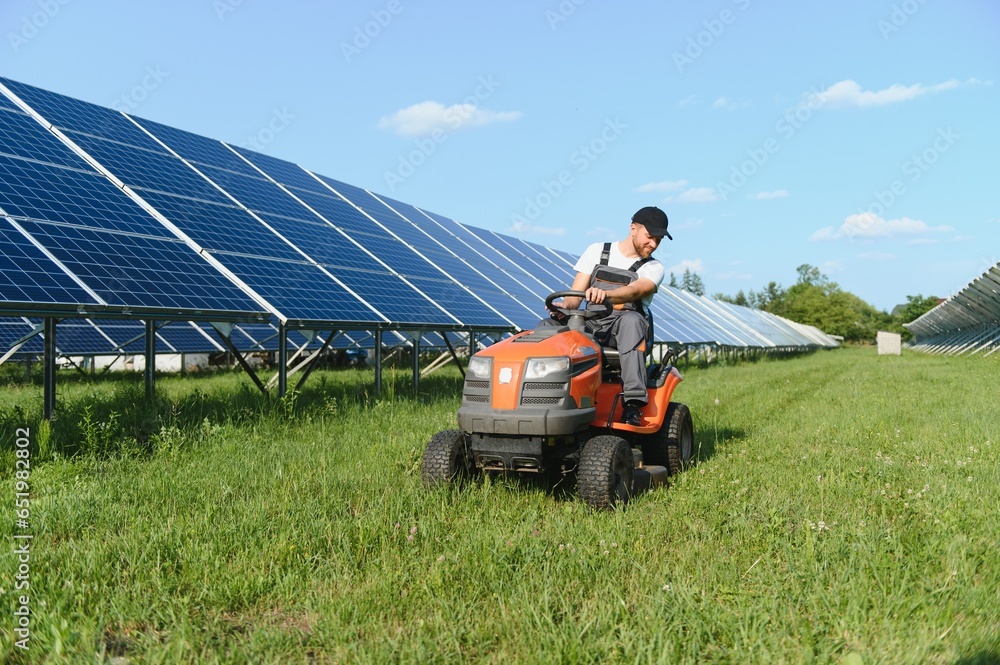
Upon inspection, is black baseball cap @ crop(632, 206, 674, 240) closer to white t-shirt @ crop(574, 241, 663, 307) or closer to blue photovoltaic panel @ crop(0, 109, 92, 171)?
white t-shirt @ crop(574, 241, 663, 307)

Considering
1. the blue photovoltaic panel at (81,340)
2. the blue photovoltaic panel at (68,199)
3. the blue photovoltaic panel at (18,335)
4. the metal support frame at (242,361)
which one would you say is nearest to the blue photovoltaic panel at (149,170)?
the blue photovoltaic panel at (68,199)

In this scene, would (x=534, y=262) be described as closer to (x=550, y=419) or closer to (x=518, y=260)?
(x=518, y=260)

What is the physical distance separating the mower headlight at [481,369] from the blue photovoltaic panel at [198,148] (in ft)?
27.0

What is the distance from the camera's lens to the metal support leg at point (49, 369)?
581cm

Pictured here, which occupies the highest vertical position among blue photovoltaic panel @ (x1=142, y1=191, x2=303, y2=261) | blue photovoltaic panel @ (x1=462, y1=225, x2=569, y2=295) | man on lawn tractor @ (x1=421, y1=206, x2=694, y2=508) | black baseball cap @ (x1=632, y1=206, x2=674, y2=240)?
blue photovoltaic panel @ (x1=462, y1=225, x2=569, y2=295)

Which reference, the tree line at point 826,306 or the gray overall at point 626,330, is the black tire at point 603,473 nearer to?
the gray overall at point 626,330

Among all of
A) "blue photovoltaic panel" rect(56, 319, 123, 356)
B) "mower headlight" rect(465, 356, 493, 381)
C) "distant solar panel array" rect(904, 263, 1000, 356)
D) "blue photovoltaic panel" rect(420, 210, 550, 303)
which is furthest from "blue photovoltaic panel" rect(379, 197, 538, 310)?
"distant solar panel array" rect(904, 263, 1000, 356)

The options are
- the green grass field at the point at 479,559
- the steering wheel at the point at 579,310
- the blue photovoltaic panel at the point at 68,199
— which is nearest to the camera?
the green grass field at the point at 479,559

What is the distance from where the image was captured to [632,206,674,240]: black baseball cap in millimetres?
4992

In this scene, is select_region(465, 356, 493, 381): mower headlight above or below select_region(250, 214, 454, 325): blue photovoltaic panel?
below

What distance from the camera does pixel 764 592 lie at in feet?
9.82

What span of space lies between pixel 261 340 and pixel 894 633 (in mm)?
14752

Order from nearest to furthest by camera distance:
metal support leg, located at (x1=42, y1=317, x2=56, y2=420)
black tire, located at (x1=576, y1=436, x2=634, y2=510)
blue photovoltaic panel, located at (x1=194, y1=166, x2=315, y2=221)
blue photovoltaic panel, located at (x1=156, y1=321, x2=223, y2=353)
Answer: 1. black tire, located at (x1=576, y1=436, x2=634, y2=510)
2. metal support leg, located at (x1=42, y1=317, x2=56, y2=420)
3. blue photovoltaic panel, located at (x1=194, y1=166, x2=315, y2=221)
4. blue photovoltaic panel, located at (x1=156, y1=321, x2=223, y2=353)

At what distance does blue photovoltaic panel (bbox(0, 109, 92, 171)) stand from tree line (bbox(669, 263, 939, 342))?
288 ft
